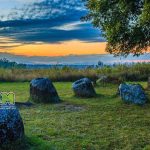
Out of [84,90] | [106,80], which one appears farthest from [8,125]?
[106,80]

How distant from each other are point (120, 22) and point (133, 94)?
985 cm

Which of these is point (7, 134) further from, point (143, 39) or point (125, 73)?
point (125, 73)

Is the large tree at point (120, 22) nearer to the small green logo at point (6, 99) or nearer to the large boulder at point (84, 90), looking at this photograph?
the large boulder at point (84, 90)

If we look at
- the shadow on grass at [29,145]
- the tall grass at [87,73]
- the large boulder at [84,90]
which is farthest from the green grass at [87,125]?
the tall grass at [87,73]

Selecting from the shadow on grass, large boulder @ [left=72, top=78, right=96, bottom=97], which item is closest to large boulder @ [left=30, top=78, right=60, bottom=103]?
large boulder @ [left=72, top=78, right=96, bottom=97]

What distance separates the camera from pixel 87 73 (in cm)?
5259

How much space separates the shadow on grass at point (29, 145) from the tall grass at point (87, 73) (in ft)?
106

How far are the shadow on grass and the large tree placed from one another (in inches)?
768

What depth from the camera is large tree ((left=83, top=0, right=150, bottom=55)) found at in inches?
1415

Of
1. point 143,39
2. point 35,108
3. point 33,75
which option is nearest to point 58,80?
point 33,75

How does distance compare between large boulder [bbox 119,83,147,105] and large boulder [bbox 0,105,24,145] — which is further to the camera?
large boulder [bbox 119,83,147,105]

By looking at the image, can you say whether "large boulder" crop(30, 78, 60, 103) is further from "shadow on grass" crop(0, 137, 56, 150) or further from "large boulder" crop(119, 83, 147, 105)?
"shadow on grass" crop(0, 137, 56, 150)

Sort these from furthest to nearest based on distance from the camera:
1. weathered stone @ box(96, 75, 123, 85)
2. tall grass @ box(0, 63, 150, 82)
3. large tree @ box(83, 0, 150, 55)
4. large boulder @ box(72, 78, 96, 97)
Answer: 1. tall grass @ box(0, 63, 150, 82)
2. weathered stone @ box(96, 75, 123, 85)
3. large tree @ box(83, 0, 150, 55)
4. large boulder @ box(72, 78, 96, 97)

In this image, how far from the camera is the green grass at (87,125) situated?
58.0 feet
